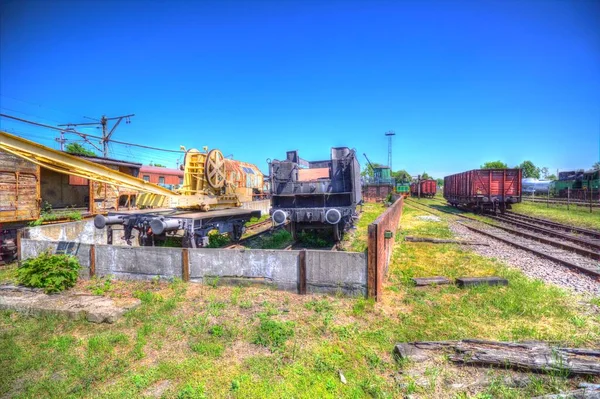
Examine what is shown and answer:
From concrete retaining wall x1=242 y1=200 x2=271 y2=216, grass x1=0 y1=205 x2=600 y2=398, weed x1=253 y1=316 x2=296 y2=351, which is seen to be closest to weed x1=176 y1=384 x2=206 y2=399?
grass x1=0 y1=205 x2=600 y2=398

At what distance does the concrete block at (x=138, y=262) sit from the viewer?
573cm

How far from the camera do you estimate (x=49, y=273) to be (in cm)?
553

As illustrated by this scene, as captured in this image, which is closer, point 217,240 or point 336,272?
point 336,272

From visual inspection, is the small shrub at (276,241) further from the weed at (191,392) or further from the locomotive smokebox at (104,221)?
the weed at (191,392)

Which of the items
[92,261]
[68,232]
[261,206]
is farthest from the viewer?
[261,206]

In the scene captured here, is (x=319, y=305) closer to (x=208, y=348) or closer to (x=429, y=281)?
(x=208, y=348)

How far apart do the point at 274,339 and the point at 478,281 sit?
418cm

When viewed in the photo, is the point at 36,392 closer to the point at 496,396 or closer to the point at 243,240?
the point at 496,396

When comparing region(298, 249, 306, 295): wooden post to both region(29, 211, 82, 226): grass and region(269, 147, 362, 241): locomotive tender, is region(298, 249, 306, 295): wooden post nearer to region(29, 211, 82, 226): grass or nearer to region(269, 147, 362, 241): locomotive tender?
region(269, 147, 362, 241): locomotive tender

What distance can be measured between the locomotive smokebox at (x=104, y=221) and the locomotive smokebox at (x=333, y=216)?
5.34 metres

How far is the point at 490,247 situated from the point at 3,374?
11.3 meters

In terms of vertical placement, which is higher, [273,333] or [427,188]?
[427,188]

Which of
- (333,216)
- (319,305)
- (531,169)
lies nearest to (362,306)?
(319,305)

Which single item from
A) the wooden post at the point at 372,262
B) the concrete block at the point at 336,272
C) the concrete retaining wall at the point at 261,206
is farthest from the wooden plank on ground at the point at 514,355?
the concrete retaining wall at the point at 261,206
